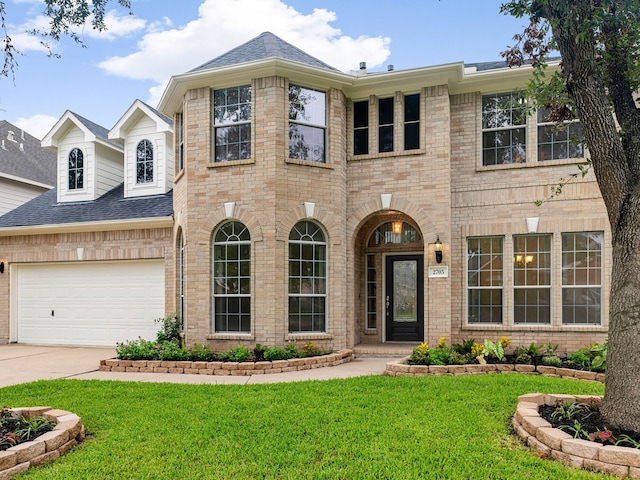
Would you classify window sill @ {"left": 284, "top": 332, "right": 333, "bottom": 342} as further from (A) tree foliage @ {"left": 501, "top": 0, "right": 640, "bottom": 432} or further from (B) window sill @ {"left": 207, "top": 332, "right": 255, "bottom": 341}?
(A) tree foliage @ {"left": 501, "top": 0, "right": 640, "bottom": 432}

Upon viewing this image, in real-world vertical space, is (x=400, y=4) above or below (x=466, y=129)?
above

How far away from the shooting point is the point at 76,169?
47.0 feet

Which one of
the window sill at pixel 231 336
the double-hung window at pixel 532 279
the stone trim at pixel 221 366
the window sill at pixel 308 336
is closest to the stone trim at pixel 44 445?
the stone trim at pixel 221 366

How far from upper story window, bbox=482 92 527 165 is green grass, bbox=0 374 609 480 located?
4.99 meters

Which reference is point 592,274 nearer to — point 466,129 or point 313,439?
point 466,129

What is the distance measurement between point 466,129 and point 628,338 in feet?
22.6

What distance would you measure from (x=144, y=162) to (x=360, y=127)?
6460mm

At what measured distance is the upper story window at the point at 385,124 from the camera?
1083cm

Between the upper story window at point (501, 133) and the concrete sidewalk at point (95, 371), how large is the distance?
493cm

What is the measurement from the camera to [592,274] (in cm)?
996

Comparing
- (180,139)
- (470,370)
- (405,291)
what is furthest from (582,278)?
(180,139)

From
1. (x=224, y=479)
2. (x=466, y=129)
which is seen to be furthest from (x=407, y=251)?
(x=224, y=479)

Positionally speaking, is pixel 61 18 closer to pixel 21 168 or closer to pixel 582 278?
pixel 582 278

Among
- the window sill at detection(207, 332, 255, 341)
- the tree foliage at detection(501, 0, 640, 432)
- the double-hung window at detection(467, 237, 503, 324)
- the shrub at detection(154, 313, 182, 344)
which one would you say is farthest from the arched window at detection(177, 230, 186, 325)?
the tree foliage at detection(501, 0, 640, 432)
